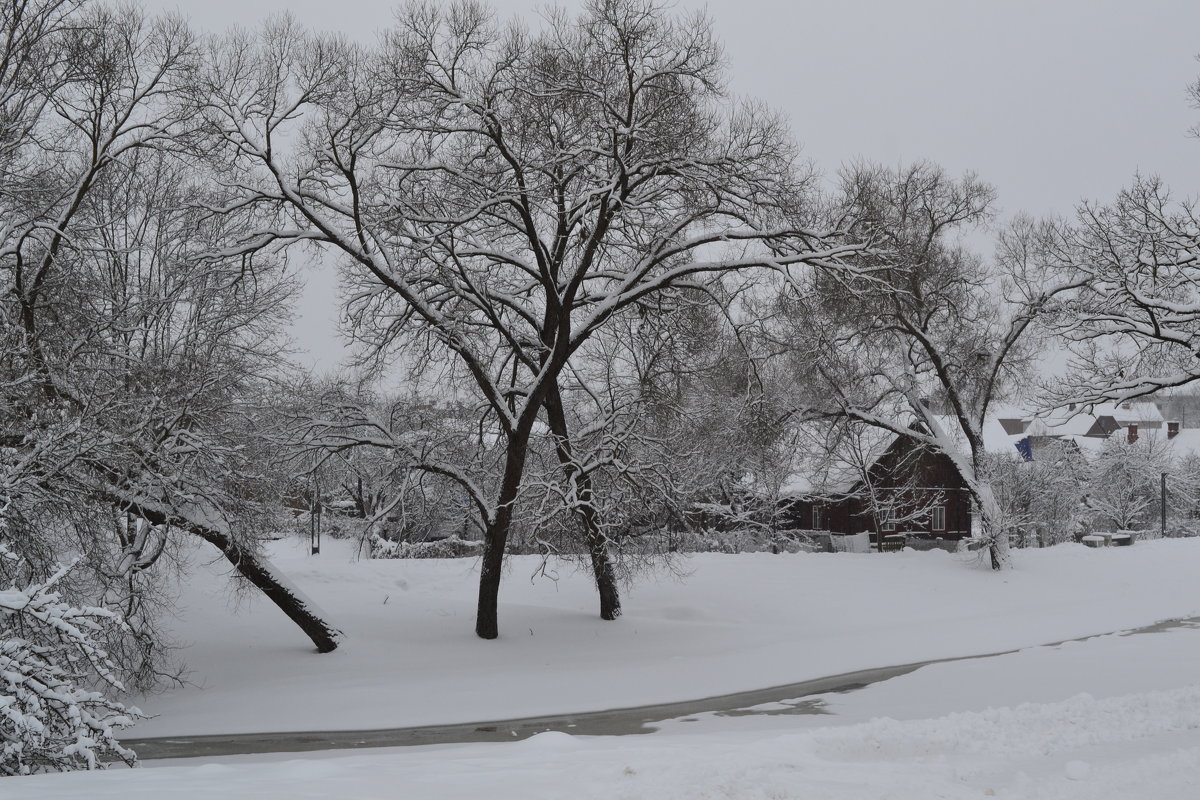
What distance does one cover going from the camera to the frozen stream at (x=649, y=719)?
1253 cm

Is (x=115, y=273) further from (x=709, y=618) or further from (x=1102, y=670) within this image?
(x=1102, y=670)

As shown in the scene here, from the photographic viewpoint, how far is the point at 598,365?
97.3 feet

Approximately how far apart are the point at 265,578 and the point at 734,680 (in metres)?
8.12

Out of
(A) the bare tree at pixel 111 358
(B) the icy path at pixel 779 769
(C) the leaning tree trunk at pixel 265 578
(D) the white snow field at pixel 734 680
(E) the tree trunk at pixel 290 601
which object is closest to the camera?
(B) the icy path at pixel 779 769

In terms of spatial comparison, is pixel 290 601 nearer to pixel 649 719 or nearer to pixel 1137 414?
pixel 649 719

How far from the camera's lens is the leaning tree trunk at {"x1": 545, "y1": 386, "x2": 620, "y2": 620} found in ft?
56.4

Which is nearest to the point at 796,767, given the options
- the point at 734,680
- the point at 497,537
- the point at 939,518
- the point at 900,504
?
the point at 734,680

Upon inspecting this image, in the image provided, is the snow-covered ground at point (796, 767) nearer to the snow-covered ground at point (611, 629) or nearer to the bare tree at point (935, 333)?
the snow-covered ground at point (611, 629)

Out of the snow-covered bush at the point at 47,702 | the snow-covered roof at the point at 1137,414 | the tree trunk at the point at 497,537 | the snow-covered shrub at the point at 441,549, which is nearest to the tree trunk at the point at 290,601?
the tree trunk at the point at 497,537

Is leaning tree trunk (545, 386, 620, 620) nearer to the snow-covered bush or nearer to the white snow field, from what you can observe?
the white snow field

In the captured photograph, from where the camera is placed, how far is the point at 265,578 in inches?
675

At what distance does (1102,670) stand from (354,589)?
15.0 metres

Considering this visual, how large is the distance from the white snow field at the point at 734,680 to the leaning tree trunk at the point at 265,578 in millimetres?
387

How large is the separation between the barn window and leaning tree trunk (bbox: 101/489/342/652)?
38.2 meters
